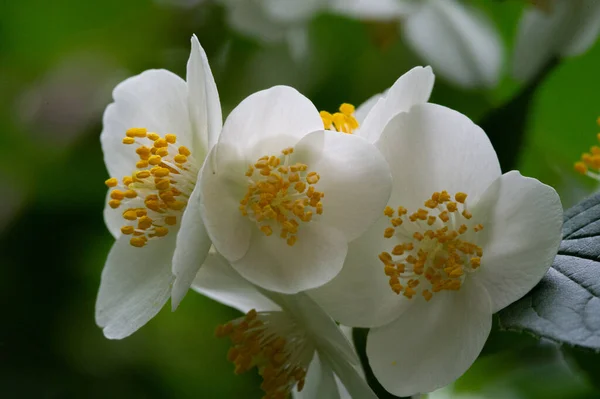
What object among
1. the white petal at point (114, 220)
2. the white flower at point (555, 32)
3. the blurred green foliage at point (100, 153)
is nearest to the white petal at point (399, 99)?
the white petal at point (114, 220)

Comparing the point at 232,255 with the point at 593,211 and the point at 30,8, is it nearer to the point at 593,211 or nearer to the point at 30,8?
the point at 593,211

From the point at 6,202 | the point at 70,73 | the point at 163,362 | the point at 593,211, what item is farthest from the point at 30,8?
the point at 593,211

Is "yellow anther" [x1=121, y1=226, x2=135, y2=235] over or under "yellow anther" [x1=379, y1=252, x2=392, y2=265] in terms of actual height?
under

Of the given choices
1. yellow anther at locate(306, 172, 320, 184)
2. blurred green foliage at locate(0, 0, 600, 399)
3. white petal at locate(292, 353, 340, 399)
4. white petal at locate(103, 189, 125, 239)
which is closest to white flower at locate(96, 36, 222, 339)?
white petal at locate(103, 189, 125, 239)

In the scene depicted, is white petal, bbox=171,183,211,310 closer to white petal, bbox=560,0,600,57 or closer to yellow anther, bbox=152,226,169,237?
yellow anther, bbox=152,226,169,237

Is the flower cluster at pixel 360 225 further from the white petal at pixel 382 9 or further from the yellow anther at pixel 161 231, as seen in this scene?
the white petal at pixel 382 9

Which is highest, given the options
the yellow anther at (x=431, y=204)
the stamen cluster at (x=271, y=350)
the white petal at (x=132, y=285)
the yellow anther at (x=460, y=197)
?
the yellow anther at (x=460, y=197)

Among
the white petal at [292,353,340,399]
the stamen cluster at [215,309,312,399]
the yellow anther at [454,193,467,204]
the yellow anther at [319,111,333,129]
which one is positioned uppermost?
the yellow anther at [319,111,333,129]
